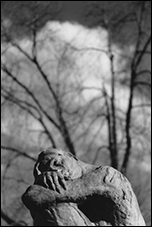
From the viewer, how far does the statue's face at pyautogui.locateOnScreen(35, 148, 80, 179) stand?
435 cm

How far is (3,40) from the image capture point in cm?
1806

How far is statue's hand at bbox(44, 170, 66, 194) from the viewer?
4215 millimetres

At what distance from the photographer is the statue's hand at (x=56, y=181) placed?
4215 mm

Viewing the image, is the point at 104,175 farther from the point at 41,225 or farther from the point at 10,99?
the point at 10,99

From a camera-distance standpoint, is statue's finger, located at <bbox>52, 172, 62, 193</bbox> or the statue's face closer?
statue's finger, located at <bbox>52, 172, 62, 193</bbox>

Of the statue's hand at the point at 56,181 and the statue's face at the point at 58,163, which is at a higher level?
the statue's face at the point at 58,163

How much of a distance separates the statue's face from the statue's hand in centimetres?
5

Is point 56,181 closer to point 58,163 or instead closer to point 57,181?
point 57,181

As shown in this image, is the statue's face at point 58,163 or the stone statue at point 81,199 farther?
the statue's face at point 58,163

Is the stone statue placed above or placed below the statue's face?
below

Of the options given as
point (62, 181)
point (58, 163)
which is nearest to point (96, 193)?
point (62, 181)

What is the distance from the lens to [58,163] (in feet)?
14.4

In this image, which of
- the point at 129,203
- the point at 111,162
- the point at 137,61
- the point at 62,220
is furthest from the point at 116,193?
the point at 137,61

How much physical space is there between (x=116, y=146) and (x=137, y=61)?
8.75 feet
